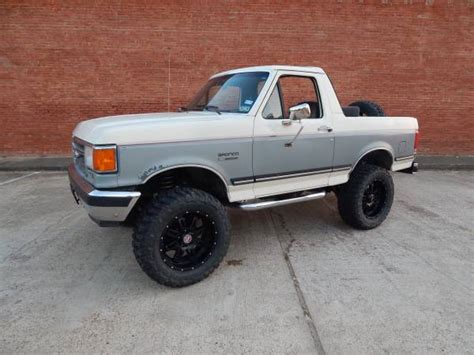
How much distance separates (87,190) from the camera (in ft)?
9.96

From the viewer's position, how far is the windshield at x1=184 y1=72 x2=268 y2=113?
3.67 metres

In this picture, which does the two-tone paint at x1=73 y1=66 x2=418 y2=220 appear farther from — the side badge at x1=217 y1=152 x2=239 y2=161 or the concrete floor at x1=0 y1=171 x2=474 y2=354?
the concrete floor at x1=0 y1=171 x2=474 y2=354

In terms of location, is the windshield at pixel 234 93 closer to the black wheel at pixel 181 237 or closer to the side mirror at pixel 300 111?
the side mirror at pixel 300 111

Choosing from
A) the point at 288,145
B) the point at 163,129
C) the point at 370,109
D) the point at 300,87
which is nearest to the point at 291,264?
the point at 288,145

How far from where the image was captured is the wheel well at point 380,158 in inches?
186

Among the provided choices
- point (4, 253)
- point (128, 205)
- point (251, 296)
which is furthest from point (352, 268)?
point (4, 253)

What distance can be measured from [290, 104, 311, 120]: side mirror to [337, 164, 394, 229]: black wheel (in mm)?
1333

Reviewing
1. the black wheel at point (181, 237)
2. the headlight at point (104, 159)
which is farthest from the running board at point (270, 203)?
the headlight at point (104, 159)

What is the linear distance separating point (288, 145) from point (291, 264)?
4.15ft

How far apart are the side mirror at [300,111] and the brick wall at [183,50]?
616 centimetres

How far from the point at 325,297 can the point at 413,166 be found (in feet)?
10.1

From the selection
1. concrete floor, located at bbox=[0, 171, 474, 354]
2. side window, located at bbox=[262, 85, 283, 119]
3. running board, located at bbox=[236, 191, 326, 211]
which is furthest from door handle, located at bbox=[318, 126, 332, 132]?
concrete floor, located at bbox=[0, 171, 474, 354]

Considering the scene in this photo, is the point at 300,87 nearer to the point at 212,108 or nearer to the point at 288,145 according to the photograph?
the point at 288,145

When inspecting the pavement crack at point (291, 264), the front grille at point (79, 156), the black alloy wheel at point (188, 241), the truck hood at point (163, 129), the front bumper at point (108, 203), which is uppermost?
the truck hood at point (163, 129)
